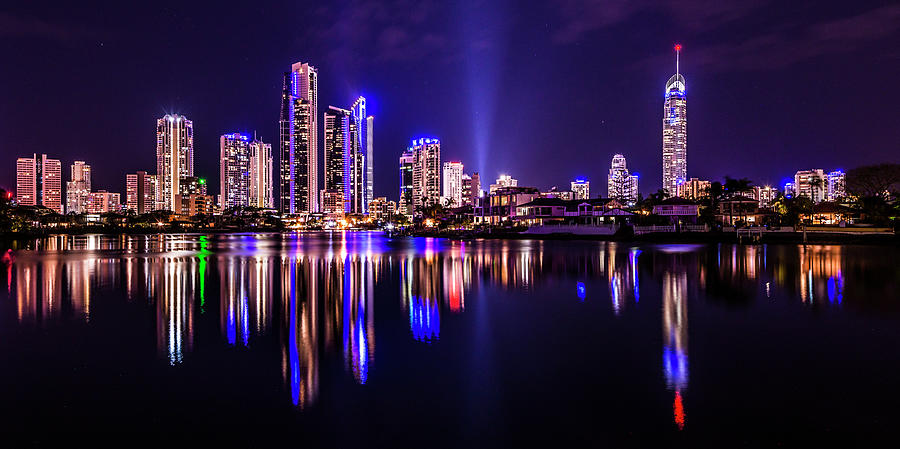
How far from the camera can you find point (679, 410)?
7.74 m

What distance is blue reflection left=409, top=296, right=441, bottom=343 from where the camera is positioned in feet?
42.2

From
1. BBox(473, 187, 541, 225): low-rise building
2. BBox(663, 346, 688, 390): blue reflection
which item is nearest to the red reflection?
BBox(663, 346, 688, 390): blue reflection

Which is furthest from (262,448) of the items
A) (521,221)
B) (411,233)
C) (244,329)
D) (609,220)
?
(411,233)

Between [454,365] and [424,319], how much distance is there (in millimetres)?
4667

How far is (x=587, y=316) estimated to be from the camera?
15336 millimetres

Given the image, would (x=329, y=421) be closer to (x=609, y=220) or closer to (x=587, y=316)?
(x=587, y=316)

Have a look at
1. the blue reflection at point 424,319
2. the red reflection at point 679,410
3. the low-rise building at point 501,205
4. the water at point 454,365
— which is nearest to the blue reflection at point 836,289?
the water at point 454,365

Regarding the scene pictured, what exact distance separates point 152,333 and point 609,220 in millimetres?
87085

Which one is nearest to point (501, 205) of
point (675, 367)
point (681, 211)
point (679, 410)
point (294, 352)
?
point (681, 211)

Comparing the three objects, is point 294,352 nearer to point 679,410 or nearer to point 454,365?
point 454,365

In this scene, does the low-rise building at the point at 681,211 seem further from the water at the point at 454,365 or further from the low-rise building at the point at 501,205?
the water at the point at 454,365

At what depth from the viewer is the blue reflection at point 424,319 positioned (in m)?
12.9

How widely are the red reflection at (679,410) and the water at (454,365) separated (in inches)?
1.7

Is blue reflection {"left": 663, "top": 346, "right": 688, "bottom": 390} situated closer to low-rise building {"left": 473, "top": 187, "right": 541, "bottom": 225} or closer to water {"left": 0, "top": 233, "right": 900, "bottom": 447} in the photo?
water {"left": 0, "top": 233, "right": 900, "bottom": 447}
